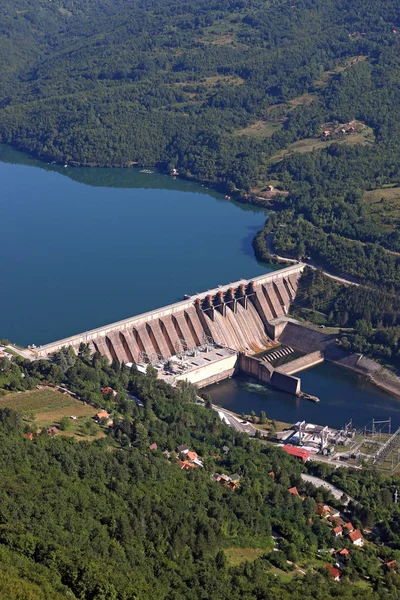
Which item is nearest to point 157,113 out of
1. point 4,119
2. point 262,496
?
point 4,119

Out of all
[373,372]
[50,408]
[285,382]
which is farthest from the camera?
[373,372]

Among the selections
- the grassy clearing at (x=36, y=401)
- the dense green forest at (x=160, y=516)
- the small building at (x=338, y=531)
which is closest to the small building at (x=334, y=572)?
the dense green forest at (x=160, y=516)

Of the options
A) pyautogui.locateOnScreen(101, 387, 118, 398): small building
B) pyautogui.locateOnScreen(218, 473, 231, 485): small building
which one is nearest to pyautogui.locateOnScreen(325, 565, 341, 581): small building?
pyautogui.locateOnScreen(218, 473, 231, 485): small building

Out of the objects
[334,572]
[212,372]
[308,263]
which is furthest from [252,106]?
[334,572]

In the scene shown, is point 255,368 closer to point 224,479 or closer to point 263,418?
point 263,418

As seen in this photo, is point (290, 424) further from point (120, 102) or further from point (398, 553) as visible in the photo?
point (120, 102)

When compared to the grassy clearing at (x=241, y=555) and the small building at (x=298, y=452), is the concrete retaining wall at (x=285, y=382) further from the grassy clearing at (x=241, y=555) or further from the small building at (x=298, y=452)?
the grassy clearing at (x=241, y=555)

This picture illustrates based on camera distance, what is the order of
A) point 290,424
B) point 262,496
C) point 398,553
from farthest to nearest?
point 290,424
point 262,496
point 398,553

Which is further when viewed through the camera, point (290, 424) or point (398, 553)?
point (290, 424)
